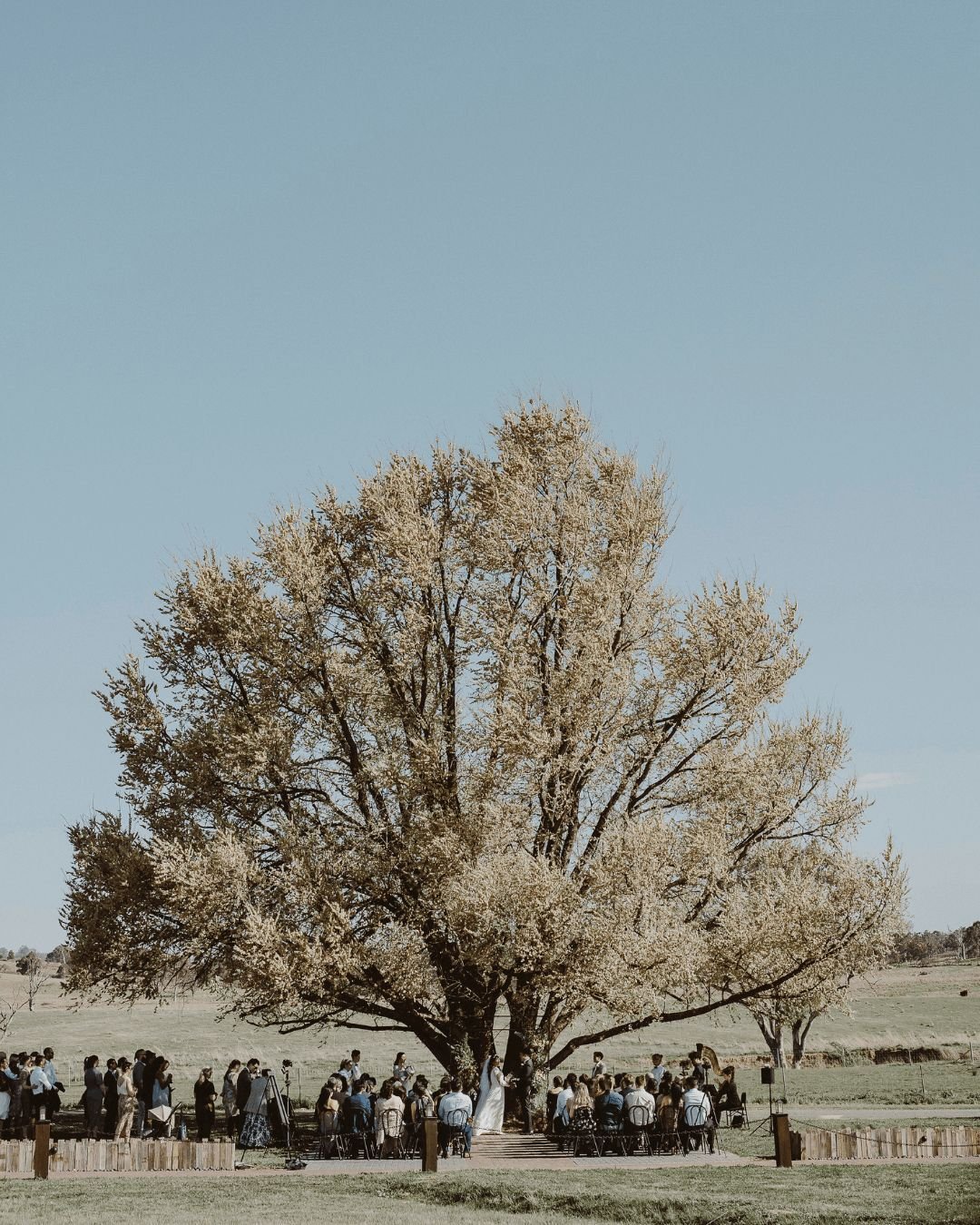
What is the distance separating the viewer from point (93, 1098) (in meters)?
23.0

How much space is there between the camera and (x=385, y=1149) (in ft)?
69.3

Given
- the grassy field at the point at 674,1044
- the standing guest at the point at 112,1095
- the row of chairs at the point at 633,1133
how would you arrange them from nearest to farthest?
the row of chairs at the point at 633,1133, the standing guest at the point at 112,1095, the grassy field at the point at 674,1044

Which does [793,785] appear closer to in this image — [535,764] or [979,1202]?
[535,764]

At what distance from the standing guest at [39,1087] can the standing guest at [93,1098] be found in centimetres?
64

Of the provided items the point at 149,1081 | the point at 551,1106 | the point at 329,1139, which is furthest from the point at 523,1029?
the point at 149,1081

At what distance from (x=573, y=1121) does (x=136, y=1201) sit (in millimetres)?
7863

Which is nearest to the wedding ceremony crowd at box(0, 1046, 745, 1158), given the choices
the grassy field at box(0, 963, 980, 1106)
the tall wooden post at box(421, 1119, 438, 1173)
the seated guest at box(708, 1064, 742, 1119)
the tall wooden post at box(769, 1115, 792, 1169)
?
the seated guest at box(708, 1064, 742, 1119)

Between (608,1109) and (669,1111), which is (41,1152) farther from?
(669,1111)

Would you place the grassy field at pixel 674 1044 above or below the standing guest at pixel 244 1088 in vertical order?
below

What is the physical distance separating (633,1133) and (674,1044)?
35.8 meters

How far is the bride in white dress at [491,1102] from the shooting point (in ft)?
72.4

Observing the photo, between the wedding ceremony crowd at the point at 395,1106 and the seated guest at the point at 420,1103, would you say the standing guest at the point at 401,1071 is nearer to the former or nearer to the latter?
the wedding ceremony crowd at the point at 395,1106

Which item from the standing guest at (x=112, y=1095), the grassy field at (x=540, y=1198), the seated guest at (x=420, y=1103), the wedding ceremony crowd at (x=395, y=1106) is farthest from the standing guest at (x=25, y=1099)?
the seated guest at (x=420, y=1103)

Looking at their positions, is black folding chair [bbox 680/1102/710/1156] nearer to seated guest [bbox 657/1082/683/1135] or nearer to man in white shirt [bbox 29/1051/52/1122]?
seated guest [bbox 657/1082/683/1135]
